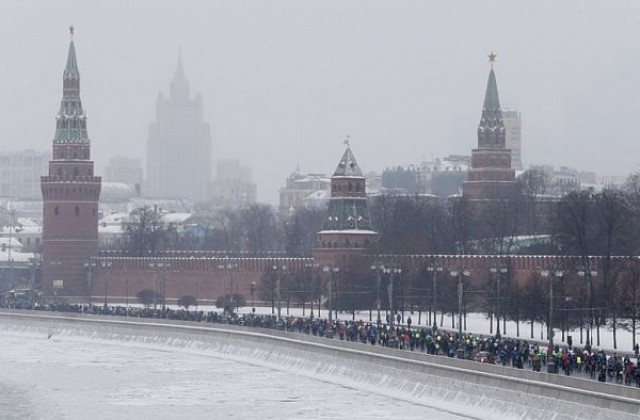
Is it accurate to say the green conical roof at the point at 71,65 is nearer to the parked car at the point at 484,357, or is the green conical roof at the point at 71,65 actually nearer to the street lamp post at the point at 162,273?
the street lamp post at the point at 162,273

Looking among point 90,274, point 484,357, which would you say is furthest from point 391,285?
point 90,274

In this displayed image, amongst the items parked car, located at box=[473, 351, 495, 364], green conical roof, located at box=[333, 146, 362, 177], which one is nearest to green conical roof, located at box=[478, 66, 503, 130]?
green conical roof, located at box=[333, 146, 362, 177]

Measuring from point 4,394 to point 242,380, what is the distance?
8.59 meters

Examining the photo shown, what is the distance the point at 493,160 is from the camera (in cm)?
14962

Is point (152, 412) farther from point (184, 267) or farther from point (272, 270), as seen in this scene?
point (184, 267)

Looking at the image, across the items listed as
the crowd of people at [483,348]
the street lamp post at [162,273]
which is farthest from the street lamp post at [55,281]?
the crowd of people at [483,348]

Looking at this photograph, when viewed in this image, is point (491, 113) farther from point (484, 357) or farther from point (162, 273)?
point (484, 357)

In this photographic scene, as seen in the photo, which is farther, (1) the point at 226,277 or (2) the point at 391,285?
(1) the point at 226,277

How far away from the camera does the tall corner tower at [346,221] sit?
123 meters

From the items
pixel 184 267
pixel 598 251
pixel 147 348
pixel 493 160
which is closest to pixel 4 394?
pixel 147 348

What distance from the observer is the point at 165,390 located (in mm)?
74000

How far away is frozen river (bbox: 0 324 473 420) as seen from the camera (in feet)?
213

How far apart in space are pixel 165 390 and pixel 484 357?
14.3 m

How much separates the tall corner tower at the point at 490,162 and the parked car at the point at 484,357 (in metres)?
82.9
